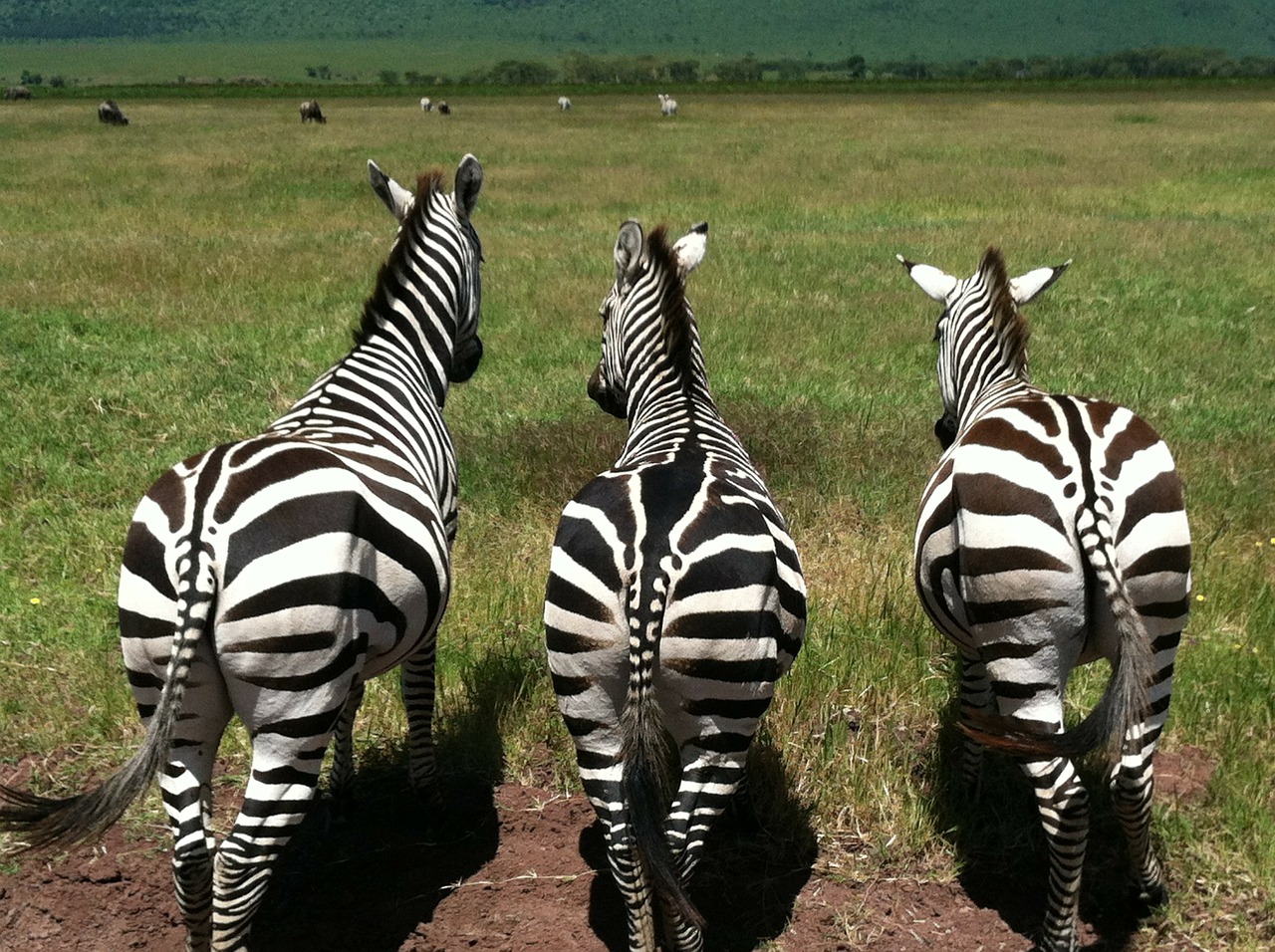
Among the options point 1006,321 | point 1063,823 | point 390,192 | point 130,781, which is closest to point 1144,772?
point 1063,823

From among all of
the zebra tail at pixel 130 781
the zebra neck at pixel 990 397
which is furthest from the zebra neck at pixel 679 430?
the zebra tail at pixel 130 781

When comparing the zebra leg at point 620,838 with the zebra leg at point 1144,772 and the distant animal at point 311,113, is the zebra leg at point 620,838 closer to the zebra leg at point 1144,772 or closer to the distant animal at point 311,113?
the zebra leg at point 1144,772

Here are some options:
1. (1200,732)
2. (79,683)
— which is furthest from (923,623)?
(79,683)

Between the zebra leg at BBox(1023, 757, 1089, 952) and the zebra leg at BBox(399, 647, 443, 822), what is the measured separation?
2280mm

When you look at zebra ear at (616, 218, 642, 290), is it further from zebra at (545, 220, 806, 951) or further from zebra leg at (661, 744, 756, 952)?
zebra leg at (661, 744, 756, 952)

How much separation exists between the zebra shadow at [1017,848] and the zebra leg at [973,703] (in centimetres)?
4

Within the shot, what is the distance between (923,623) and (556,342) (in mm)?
6793

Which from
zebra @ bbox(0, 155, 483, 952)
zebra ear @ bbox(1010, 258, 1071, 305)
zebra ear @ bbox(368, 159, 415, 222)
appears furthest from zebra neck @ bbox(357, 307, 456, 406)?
zebra ear @ bbox(1010, 258, 1071, 305)

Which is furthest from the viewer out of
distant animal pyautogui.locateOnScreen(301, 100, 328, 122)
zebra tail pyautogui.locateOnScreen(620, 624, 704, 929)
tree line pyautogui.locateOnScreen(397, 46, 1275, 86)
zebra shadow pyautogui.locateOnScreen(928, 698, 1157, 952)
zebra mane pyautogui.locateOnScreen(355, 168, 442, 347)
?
tree line pyautogui.locateOnScreen(397, 46, 1275, 86)

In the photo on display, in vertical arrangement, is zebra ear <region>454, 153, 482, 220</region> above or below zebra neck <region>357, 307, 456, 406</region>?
above

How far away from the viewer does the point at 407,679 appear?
14.3 feet

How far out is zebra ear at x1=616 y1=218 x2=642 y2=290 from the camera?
5.09 m

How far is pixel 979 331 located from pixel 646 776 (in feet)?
8.71

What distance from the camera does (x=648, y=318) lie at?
4977 millimetres
